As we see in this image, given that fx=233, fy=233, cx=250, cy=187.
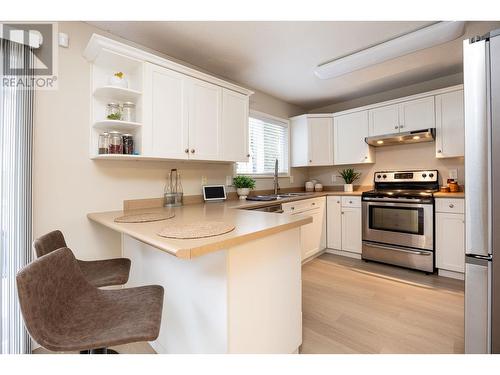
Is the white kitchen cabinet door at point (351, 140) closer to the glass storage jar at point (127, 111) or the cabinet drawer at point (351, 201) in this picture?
the cabinet drawer at point (351, 201)

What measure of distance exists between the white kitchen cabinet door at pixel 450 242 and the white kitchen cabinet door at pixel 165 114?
2883 millimetres

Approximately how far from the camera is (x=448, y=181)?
9.66ft

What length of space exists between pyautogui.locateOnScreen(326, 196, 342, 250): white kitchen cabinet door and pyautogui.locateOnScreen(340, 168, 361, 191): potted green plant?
415 mm

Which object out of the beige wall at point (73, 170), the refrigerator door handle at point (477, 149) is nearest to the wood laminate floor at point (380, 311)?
the refrigerator door handle at point (477, 149)

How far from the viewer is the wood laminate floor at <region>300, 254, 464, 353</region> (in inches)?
63.1

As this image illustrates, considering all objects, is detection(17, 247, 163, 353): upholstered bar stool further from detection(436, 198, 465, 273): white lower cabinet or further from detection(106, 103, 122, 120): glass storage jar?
detection(436, 198, 465, 273): white lower cabinet

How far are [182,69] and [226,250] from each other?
170 centimetres

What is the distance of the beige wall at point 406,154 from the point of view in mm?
3029

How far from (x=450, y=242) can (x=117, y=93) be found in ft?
11.9

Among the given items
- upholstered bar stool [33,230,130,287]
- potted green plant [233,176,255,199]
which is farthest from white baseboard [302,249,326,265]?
upholstered bar stool [33,230,130,287]

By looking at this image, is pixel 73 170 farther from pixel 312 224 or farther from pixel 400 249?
pixel 400 249

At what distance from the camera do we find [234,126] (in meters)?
2.54

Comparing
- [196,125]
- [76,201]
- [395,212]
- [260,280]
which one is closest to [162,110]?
[196,125]
